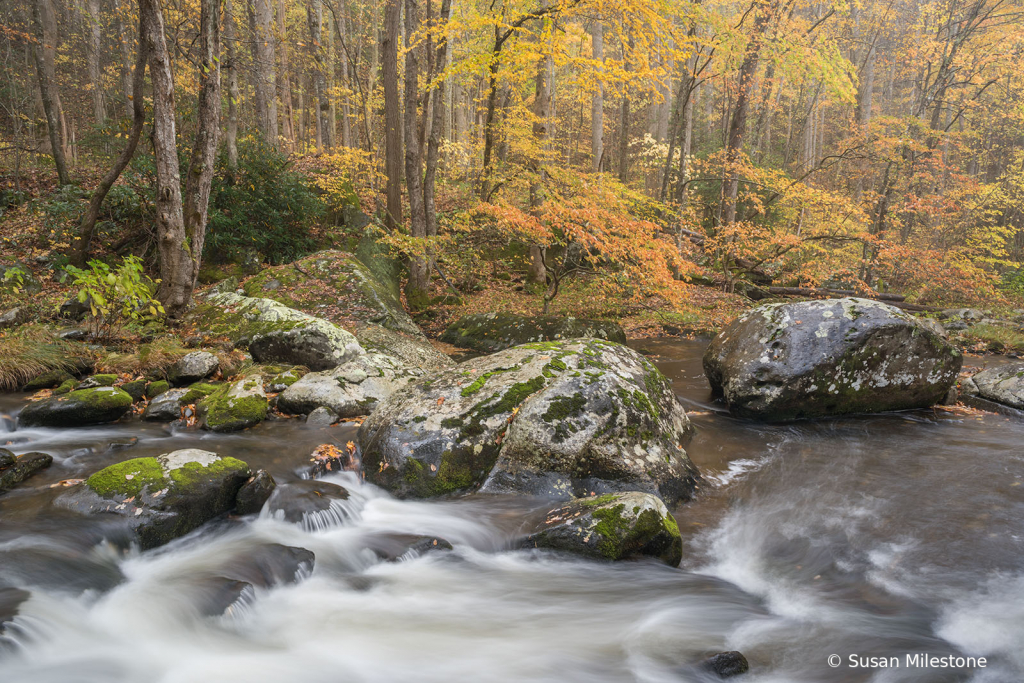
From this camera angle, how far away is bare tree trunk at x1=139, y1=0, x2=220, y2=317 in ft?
26.7

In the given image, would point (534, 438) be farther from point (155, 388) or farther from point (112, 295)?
point (112, 295)

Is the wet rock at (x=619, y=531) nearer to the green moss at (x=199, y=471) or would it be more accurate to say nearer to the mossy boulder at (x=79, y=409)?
the green moss at (x=199, y=471)

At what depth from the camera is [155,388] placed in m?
7.07

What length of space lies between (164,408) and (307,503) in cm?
295

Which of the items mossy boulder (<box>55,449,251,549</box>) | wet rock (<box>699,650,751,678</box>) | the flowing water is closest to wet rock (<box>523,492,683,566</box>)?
the flowing water

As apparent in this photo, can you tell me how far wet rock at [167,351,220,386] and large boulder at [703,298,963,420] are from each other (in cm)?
702

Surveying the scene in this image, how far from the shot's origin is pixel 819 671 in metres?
3.24

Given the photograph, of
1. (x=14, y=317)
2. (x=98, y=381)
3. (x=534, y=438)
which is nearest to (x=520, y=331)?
(x=534, y=438)

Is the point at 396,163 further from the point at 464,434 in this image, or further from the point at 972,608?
the point at 972,608

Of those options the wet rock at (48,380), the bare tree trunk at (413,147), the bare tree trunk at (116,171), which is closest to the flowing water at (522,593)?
the wet rock at (48,380)

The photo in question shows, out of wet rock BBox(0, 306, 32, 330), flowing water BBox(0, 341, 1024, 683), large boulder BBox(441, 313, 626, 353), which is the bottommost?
flowing water BBox(0, 341, 1024, 683)

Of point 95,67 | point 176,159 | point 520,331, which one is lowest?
point 520,331

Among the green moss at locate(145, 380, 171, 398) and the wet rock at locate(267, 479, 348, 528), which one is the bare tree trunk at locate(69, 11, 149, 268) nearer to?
the green moss at locate(145, 380, 171, 398)

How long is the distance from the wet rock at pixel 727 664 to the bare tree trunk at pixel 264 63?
17032 mm
